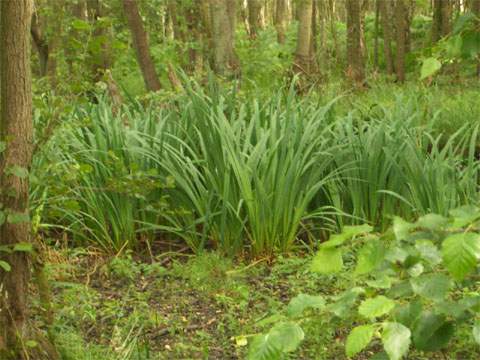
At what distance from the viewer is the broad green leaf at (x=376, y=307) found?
4.56 ft

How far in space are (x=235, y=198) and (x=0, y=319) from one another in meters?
1.92

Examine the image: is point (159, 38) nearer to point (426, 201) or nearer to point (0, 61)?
point (426, 201)

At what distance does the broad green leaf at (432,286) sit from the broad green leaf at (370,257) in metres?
0.08

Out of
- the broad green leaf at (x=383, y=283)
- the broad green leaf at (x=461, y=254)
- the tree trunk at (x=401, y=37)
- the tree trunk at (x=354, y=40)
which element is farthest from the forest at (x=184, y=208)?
the tree trunk at (x=401, y=37)

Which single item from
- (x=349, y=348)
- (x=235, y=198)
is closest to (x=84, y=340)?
(x=235, y=198)

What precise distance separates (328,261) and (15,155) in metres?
1.49

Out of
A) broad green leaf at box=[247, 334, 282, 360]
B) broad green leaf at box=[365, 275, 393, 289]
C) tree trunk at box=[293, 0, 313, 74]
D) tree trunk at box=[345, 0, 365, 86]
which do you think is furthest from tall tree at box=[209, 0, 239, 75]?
broad green leaf at box=[247, 334, 282, 360]

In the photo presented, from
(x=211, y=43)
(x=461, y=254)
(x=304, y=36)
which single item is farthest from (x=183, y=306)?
(x=304, y=36)

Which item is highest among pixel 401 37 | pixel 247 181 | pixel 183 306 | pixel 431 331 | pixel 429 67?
pixel 429 67

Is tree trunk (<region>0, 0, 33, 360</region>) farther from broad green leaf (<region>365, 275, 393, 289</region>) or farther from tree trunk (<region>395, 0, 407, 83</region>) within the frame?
tree trunk (<region>395, 0, 407, 83</region>)

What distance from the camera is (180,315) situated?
345 centimetres

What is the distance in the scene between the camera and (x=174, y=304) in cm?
358

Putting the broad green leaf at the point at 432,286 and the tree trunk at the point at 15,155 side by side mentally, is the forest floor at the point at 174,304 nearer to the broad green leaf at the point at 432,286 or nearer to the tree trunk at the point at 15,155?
the tree trunk at the point at 15,155

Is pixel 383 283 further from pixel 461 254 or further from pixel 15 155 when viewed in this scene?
pixel 15 155
